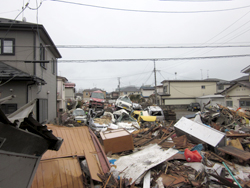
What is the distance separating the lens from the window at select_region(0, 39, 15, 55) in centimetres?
836

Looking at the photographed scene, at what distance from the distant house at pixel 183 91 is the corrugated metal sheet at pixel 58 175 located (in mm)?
29315

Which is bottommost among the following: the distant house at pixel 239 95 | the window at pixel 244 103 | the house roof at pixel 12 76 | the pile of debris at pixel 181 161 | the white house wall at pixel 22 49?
the pile of debris at pixel 181 161

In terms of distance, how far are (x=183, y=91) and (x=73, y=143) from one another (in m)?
30.9

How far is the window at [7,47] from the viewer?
836 cm

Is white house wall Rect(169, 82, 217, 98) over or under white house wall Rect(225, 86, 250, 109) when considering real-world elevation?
over

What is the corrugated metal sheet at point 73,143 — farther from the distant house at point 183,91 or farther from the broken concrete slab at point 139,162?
the distant house at point 183,91

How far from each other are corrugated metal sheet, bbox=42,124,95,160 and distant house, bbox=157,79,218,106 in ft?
92.6

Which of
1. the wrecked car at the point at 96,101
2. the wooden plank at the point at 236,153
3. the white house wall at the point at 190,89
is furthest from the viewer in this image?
the white house wall at the point at 190,89

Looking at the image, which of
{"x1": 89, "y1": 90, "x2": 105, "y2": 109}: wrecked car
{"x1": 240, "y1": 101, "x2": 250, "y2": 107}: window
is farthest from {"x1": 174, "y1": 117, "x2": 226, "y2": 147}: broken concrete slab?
{"x1": 240, "y1": 101, "x2": 250, "y2": 107}: window

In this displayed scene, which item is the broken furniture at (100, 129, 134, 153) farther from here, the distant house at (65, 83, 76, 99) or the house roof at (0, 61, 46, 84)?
the distant house at (65, 83, 76, 99)

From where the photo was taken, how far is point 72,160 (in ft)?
13.1

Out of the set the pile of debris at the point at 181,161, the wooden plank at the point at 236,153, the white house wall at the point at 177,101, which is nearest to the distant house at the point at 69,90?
the white house wall at the point at 177,101

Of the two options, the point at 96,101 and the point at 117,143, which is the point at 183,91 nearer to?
the point at 96,101

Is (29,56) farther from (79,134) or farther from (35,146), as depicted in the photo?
(35,146)
